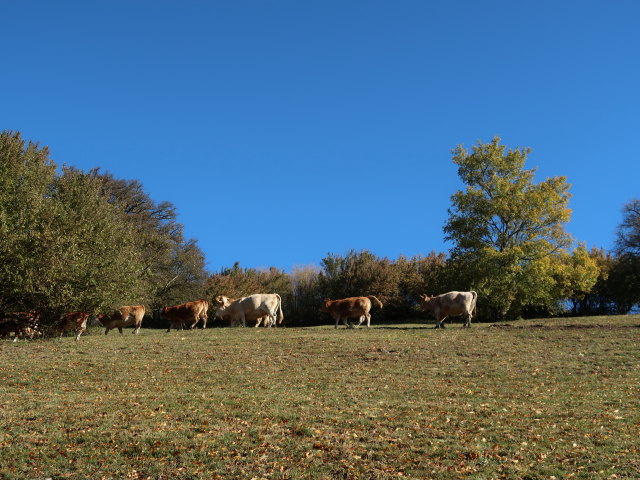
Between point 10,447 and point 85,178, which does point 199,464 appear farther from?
point 85,178

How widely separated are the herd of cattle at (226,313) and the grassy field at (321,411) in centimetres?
464

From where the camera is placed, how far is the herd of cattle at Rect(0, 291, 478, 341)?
27859 mm

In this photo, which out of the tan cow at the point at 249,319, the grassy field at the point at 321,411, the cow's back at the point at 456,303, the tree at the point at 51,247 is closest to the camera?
the grassy field at the point at 321,411

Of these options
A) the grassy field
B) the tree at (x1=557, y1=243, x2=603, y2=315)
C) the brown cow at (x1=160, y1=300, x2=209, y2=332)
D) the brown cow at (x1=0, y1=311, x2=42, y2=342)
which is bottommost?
the grassy field

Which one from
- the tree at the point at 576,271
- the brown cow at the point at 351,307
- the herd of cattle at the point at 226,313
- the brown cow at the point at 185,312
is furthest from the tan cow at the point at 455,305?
the tree at the point at 576,271

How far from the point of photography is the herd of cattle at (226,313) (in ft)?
91.4

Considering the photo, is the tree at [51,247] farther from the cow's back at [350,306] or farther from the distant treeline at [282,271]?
the cow's back at [350,306]

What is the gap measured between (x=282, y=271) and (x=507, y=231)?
39912 mm

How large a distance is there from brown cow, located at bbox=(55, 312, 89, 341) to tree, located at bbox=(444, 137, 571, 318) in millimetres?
27769

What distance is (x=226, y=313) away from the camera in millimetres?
35719

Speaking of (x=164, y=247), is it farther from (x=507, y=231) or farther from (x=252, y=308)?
(x=507, y=231)

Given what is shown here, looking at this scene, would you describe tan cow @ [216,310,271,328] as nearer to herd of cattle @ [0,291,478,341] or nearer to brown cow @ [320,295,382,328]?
herd of cattle @ [0,291,478,341]

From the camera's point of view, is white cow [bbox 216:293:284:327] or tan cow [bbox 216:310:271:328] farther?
tan cow [bbox 216:310:271:328]

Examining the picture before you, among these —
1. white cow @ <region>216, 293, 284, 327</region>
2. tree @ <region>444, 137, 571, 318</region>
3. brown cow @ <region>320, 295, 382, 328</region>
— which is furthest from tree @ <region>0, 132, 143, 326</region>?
tree @ <region>444, 137, 571, 318</region>
